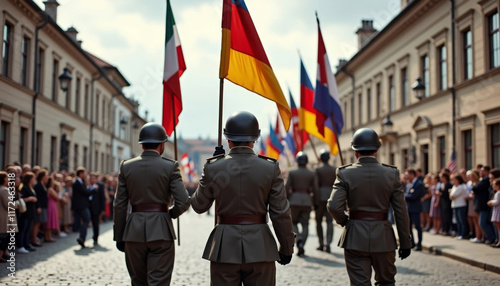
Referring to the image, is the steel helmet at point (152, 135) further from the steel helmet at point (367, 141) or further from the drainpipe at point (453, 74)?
the drainpipe at point (453, 74)

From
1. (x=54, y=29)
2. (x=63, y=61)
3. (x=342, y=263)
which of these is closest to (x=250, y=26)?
(x=342, y=263)

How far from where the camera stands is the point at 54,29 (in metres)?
25.3

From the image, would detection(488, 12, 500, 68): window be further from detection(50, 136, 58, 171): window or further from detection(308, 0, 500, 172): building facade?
detection(50, 136, 58, 171): window

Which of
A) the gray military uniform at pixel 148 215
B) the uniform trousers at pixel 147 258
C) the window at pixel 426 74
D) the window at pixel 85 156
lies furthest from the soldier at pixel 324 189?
the window at pixel 85 156

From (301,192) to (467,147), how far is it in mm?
11134

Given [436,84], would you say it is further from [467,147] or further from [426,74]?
[467,147]

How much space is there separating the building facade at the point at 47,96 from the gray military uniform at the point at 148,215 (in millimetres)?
15537

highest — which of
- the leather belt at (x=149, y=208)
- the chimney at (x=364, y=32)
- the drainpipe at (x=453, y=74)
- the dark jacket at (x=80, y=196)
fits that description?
the chimney at (x=364, y=32)

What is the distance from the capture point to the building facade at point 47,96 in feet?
67.4

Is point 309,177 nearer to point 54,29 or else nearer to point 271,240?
point 271,240

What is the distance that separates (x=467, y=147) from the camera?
20.5 metres

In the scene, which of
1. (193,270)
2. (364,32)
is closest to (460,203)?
(193,270)

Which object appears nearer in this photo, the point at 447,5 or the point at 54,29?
the point at 447,5

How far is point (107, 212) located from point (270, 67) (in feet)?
57.6
